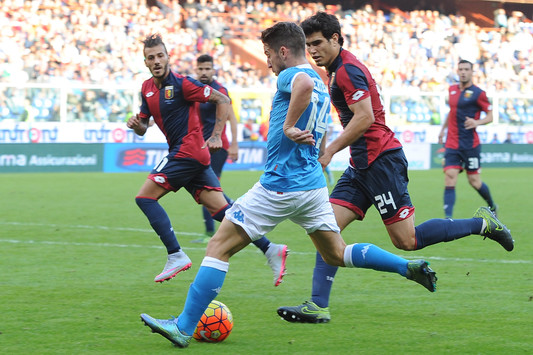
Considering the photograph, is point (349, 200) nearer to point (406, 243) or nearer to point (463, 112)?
point (406, 243)

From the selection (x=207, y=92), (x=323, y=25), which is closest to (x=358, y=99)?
(x=323, y=25)

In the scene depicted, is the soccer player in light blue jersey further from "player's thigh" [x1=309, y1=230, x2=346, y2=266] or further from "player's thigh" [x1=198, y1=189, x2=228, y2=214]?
"player's thigh" [x1=198, y1=189, x2=228, y2=214]

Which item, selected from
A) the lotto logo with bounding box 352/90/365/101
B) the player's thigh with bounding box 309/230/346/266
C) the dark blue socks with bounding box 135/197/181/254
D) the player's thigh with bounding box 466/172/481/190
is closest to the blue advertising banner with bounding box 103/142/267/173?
the player's thigh with bounding box 466/172/481/190

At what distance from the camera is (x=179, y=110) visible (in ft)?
25.3

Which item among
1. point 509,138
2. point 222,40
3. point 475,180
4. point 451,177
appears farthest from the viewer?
point 222,40

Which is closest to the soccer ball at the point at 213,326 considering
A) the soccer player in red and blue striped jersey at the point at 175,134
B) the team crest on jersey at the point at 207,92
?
the soccer player in red and blue striped jersey at the point at 175,134

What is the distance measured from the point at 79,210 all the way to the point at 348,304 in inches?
325

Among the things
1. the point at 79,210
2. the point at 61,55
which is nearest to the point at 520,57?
the point at 61,55

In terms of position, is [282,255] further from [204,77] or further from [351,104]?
[204,77]

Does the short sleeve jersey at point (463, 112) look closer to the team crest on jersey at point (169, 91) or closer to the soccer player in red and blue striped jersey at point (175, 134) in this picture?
the soccer player in red and blue striped jersey at point (175, 134)

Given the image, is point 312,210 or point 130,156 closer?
point 312,210

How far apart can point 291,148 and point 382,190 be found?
1202mm

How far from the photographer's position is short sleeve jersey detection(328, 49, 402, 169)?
5.54 metres

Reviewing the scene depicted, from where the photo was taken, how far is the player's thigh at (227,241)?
4.88 metres
